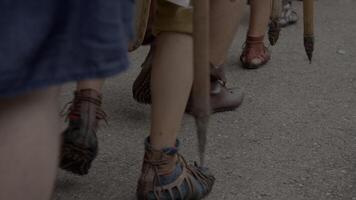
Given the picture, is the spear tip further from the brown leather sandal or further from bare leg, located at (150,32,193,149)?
bare leg, located at (150,32,193,149)

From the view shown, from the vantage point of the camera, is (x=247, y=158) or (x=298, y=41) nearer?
(x=247, y=158)

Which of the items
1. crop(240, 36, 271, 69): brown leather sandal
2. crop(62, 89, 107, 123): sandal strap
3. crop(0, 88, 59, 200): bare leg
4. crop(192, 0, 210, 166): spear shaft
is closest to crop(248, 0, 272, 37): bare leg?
crop(240, 36, 271, 69): brown leather sandal

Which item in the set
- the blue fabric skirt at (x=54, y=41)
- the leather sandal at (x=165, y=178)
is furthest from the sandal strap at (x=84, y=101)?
the blue fabric skirt at (x=54, y=41)

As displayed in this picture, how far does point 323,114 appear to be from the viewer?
10.9 feet

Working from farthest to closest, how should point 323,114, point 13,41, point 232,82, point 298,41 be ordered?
1. point 298,41
2. point 232,82
3. point 323,114
4. point 13,41

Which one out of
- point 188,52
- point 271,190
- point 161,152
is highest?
point 188,52

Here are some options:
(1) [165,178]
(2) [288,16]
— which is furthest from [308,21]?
(2) [288,16]

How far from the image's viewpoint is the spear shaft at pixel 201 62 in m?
1.81

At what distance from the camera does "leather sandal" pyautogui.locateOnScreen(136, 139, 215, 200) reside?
7.57 ft

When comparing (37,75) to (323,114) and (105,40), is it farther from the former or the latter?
(323,114)

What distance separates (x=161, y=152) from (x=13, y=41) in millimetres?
1125

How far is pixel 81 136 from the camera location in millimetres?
2316

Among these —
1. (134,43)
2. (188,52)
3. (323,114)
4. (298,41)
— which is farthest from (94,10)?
(298,41)

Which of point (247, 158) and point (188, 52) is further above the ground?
point (188, 52)
